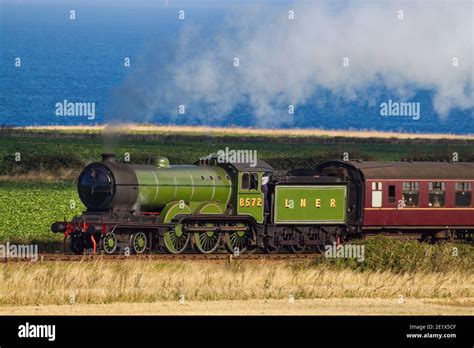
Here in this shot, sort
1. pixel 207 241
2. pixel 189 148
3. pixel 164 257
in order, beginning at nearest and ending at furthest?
pixel 164 257 < pixel 207 241 < pixel 189 148

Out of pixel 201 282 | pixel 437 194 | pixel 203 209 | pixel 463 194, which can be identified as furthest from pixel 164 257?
pixel 463 194

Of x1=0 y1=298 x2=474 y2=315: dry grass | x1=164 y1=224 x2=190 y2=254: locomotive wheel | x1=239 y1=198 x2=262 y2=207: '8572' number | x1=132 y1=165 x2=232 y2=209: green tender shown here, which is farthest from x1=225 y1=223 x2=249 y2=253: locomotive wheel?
x1=0 y1=298 x2=474 y2=315: dry grass

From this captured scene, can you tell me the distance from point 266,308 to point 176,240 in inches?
394

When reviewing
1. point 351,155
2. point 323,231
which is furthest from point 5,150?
point 323,231

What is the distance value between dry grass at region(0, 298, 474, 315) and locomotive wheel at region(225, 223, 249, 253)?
912 cm

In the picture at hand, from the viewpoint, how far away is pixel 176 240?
3562 centimetres

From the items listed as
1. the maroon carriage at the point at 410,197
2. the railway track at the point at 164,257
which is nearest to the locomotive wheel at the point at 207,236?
the railway track at the point at 164,257

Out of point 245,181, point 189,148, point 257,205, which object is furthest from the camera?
point 189,148

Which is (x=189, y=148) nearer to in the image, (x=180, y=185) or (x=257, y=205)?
(x=257, y=205)

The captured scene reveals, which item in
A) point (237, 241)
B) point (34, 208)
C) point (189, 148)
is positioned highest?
point (189, 148)

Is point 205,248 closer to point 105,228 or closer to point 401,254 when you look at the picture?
point 105,228

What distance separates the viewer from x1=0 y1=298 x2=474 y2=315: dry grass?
24844 millimetres

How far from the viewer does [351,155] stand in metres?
66.2

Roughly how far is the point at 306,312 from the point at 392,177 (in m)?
14.0
